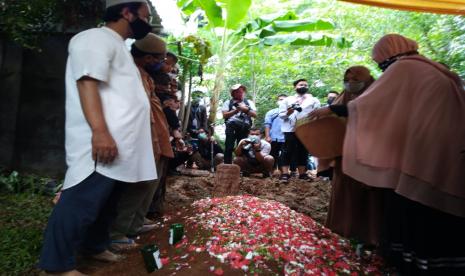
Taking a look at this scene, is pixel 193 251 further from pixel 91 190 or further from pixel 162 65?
pixel 162 65

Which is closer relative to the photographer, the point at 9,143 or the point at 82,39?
the point at 82,39

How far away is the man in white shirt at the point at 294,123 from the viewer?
6.58m

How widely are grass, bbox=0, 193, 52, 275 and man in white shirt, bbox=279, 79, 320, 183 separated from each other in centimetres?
405

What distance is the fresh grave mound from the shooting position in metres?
2.56

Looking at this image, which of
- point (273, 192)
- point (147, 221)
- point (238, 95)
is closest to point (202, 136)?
point (238, 95)

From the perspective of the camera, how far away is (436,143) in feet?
7.54

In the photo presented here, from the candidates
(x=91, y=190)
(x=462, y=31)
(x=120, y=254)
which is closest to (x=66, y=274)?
(x=91, y=190)

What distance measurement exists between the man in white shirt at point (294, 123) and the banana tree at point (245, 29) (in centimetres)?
A: 171

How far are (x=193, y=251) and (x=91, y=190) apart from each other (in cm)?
97

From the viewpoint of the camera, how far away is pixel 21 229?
2971 mm

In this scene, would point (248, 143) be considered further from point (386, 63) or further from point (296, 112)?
point (386, 63)

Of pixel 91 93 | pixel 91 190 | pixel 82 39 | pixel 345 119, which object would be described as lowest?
pixel 91 190

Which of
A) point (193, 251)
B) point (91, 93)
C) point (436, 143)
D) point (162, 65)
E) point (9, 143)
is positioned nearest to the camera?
point (91, 93)

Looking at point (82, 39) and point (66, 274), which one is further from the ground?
point (82, 39)
